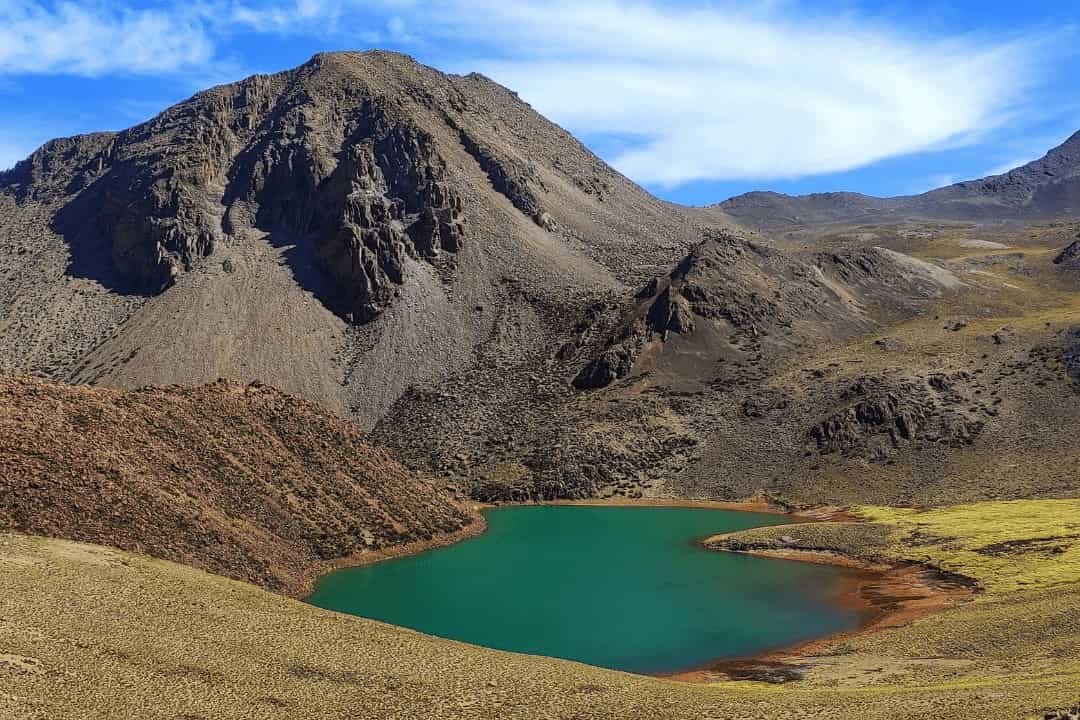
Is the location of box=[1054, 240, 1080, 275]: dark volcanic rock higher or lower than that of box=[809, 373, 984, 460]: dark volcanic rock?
higher

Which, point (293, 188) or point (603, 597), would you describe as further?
point (293, 188)

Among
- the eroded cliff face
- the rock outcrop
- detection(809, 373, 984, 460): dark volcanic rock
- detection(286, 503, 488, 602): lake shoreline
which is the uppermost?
the eroded cliff face

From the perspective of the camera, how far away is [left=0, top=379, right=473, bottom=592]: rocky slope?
46594mm

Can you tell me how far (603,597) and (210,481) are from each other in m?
26.3

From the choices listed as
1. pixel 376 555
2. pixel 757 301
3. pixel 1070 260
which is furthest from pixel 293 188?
pixel 1070 260

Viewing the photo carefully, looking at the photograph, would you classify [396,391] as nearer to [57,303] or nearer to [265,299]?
[265,299]

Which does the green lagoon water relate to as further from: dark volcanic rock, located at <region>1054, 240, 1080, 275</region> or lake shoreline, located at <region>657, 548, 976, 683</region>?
dark volcanic rock, located at <region>1054, 240, 1080, 275</region>

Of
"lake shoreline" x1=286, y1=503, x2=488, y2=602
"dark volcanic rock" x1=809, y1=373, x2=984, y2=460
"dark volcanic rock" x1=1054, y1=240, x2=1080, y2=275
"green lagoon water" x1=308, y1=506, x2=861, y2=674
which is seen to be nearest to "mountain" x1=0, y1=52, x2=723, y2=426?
"lake shoreline" x1=286, y1=503, x2=488, y2=602

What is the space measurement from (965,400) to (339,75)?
470 feet

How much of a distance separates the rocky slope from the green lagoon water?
389cm

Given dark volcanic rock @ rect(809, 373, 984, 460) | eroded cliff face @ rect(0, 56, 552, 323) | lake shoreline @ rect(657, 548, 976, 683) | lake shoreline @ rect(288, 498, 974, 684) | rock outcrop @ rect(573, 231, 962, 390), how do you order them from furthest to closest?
eroded cliff face @ rect(0, 56, 552, 323) < rock outcrop @ rect(573, 231, 962, 390) < dark volcanic rock @ rect(809, 373, 984, 460) < lake shoreline @ rect(288, 498, 974, 684) < lake shoreline @ rect(657, 548, 976, 683)

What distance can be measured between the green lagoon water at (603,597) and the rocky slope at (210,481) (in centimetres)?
389

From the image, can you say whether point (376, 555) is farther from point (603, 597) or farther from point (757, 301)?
point (757, 301)

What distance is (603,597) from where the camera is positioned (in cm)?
5797
